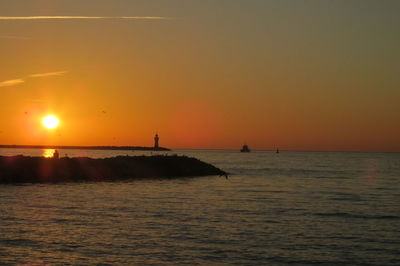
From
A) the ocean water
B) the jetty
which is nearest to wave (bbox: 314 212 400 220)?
the ocean water

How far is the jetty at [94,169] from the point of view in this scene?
63844 millimetres

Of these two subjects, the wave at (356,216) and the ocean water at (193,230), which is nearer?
the ocean water at (193,230)

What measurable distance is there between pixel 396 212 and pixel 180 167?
49.7 meters

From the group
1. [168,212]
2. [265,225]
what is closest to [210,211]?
[168,212]

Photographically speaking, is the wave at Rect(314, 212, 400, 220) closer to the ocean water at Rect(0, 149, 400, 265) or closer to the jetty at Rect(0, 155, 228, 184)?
Result: the ocean water at Rect(0, 149, 400, 265)

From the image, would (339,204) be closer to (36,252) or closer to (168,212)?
(168,212)

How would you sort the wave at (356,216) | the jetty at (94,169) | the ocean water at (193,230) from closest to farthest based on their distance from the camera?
the ocean water at (193,230) < the wave at (356,216) < the jetty at (94,169)

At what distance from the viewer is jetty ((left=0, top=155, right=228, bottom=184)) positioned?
2514 inches

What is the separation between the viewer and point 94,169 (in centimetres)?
7350

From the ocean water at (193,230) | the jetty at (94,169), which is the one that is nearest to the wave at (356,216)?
the ocean water at (193,230)

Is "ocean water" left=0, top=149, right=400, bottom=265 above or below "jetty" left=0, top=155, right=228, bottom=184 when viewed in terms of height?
below

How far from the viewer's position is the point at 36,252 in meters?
21.3

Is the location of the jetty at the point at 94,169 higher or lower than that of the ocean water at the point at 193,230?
higher

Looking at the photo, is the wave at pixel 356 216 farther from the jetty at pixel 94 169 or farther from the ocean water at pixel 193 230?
the jetty at pixel 94 169
